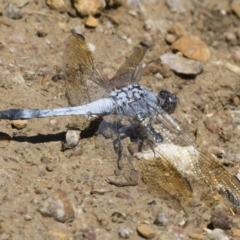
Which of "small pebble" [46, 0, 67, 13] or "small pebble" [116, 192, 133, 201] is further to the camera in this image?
"small pebble" [46, 0, 67, 13]

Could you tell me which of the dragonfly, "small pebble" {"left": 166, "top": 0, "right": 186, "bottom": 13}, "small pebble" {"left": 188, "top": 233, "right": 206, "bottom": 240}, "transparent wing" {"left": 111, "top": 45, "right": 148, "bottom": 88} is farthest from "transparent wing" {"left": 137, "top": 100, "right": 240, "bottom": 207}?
"small pebble" {"left": 166, "top": 0, "right": 186, "bottom": 13}

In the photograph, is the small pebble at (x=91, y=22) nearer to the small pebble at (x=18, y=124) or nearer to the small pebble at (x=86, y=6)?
the small pebble at (x=86, y=6)

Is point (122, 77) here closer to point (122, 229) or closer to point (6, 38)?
point (6, 38)

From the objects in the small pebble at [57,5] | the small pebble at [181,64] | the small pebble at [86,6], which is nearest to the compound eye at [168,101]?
the small pebble at [181,64]

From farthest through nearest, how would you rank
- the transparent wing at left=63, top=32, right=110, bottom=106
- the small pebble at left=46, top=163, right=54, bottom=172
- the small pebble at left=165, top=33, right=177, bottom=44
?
1. the small pebble at left=165, top=33, right=177, bottom=44
2. the transparent wing at left=63, top=32, right=110, bottom=106
3. the small pebble at left=46, top=163, right=54, bottom=172

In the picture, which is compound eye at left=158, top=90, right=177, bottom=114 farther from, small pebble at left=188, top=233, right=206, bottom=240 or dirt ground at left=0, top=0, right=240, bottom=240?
small pebble at left=188, top=233, right=206, bottom=240

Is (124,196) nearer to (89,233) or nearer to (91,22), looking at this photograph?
(89,233)

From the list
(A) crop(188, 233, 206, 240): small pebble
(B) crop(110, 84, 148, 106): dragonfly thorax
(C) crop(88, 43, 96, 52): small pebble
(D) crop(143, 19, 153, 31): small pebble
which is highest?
(A) crop(188, 233, 206, 240): small pebble

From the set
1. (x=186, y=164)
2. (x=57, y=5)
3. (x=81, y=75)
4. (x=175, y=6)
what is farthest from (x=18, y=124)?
(x=175, y=6)
